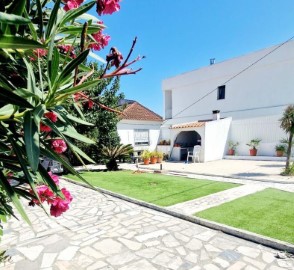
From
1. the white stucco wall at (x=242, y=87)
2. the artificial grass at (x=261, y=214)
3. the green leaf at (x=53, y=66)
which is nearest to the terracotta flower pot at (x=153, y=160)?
the white stucco wall at (x=242, y=87)

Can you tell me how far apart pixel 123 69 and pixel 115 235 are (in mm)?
4988

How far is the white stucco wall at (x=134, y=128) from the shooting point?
77.0 ft

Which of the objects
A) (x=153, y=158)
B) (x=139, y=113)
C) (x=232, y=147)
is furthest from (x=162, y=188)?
(x=139, y=113)

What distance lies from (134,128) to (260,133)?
1129cm

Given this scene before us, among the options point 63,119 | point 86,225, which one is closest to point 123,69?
point 63,119

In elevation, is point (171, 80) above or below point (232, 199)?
above

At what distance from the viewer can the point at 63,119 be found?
1712 mm

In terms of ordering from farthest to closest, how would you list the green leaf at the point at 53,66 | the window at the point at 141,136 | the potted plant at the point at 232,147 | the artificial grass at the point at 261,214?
1. the window at the point at 141,136
2. the potted plant at the point at 232,147
3. the artificial grass at the point at 261,214
4. the green leaf at the point at 53,66

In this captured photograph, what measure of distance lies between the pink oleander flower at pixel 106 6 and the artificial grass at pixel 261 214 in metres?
5.32

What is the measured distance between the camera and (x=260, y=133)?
2098 cm

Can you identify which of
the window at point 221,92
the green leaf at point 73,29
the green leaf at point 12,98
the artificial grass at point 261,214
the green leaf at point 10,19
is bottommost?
the artificial grass at point 261,214

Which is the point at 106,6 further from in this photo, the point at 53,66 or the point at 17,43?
the point at 17,43

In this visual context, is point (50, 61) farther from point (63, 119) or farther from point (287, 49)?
point (287, 49)

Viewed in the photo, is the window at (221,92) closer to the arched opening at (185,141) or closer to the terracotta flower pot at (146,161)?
the arched opening at (185,141)
